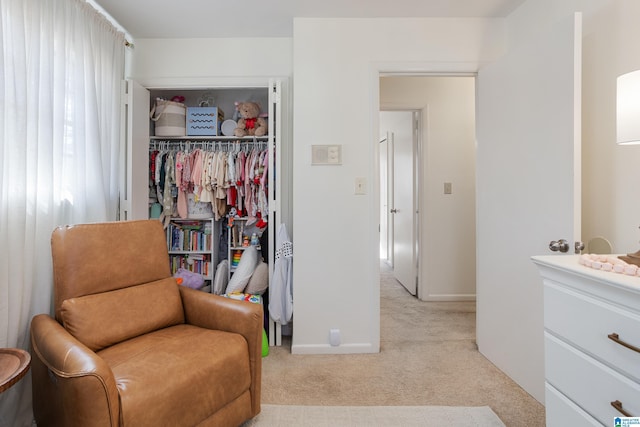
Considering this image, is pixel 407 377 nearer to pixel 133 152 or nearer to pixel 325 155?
pixel 325 155

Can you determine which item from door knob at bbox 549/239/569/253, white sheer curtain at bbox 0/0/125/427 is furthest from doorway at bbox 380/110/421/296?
white sheer curtain at bbox 0/0/125/427

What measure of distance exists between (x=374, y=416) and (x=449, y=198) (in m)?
2.52

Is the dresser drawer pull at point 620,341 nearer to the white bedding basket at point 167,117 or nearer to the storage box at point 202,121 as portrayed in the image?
the storage box at point 202,121

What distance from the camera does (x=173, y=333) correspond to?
158 centimetres

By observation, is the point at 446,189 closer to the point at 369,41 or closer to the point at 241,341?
the point at 369,41

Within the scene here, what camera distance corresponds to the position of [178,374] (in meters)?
1.22

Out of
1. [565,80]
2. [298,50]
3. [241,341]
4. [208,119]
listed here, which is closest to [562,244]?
[565,80]

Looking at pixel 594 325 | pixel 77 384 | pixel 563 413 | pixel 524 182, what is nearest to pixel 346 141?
A: pixel 524 182

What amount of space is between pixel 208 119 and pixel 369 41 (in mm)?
1498

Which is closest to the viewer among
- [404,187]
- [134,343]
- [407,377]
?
[134,343]

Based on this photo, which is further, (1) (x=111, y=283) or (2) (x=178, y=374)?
(1) (x=111, y=283)

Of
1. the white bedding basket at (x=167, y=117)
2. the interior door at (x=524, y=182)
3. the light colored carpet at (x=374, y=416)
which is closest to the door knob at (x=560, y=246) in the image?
the interior door at (x=524, y=182)

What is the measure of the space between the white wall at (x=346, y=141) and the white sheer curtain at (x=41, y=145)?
4.19 ft

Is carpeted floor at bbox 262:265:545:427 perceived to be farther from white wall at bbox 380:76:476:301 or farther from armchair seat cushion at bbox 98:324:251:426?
white wall at bbox 380:76:476:301
